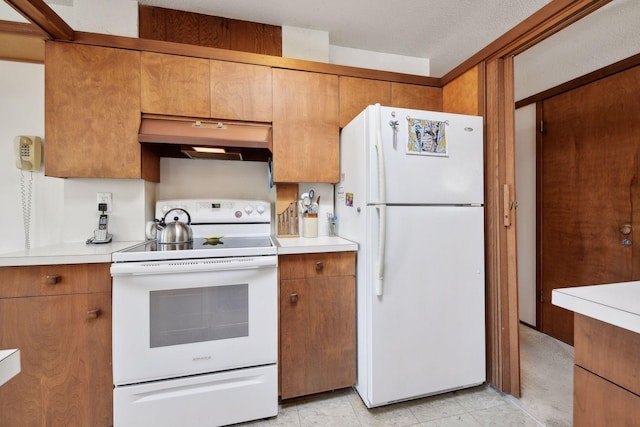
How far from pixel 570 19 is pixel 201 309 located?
7.80 ft

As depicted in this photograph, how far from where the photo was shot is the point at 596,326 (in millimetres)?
889

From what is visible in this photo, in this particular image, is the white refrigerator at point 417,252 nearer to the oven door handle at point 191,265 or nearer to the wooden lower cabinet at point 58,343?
the oven door handle at point 191,265

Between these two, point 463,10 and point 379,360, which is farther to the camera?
point 463,10

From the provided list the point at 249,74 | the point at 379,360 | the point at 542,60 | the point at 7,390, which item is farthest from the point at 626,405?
the point at 542,60

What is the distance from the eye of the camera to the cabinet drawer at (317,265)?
5.38 feet

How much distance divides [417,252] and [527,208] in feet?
6.13

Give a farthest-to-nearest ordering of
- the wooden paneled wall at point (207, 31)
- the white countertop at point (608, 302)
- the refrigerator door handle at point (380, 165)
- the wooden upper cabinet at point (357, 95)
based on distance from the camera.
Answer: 1. the wooden upper cabinet at point (357, 95)
2. the wooden paneled wall at point (207, 31)
3. the refrigerator door handle at point (380, 165)
4. the white countertop at point (608, 302)

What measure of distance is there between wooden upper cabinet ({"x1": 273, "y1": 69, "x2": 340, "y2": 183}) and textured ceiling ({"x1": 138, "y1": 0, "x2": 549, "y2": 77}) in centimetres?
45

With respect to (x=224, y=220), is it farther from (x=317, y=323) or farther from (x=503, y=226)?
(x=503, y=226)

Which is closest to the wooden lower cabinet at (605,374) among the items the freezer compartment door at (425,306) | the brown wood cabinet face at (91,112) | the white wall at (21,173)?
the freezer compartment door at (425,306)

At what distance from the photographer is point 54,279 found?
52.7 inches

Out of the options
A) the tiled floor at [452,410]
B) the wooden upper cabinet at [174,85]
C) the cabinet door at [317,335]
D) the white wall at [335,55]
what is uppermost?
the white wall at [335,55]

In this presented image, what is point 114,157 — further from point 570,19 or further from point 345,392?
point 570,19

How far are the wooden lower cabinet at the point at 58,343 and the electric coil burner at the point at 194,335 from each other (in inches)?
3.4
